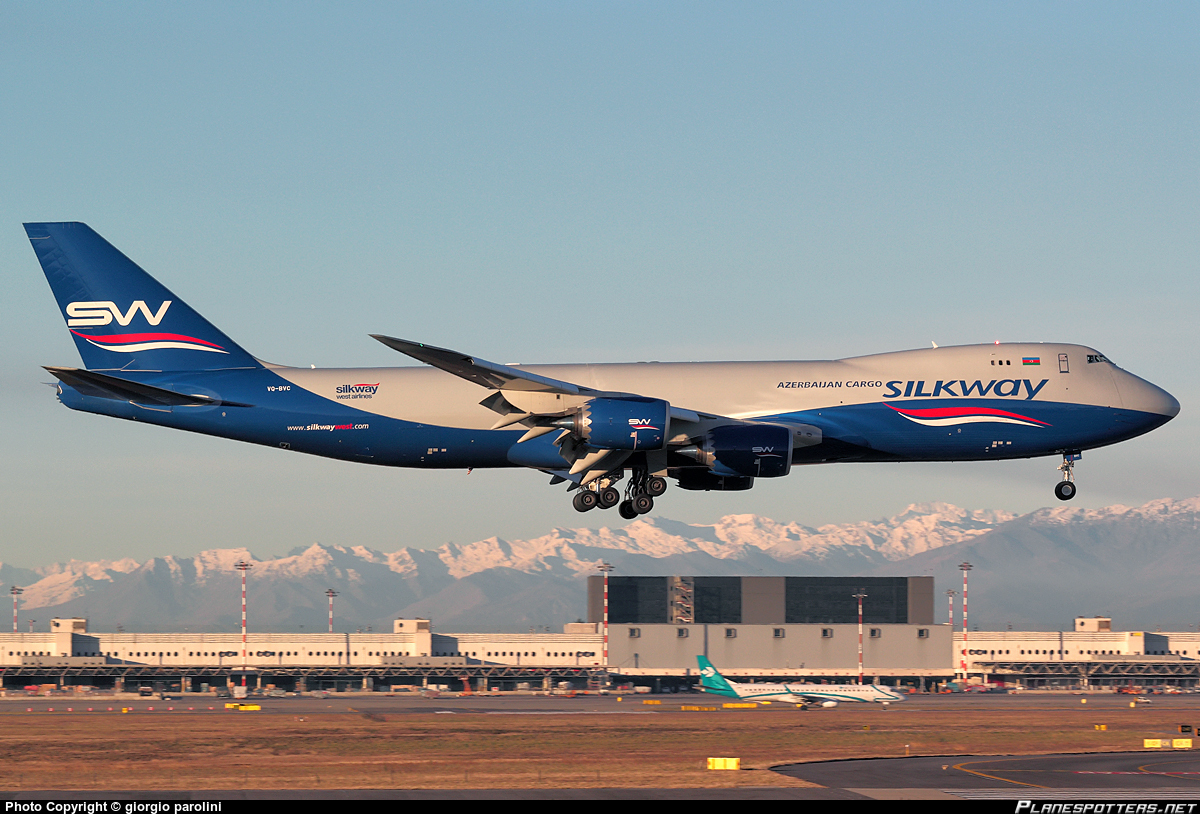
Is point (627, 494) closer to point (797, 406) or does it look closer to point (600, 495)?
point (600, 495)

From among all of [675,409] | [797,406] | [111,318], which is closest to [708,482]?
[675,409]

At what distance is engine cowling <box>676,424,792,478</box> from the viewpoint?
55.2 meters

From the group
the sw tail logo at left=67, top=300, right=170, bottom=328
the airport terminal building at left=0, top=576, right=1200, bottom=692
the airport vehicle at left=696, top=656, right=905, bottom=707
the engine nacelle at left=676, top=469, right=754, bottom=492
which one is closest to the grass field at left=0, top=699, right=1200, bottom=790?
the airport vehicle at left=696, top=656, right=905, bottom=707

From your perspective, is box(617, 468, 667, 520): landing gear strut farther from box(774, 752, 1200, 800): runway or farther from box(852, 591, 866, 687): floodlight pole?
box(852, 591, 866, 687): floodlight pole

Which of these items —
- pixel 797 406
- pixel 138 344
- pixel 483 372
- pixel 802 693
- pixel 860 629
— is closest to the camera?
pixel 483 372

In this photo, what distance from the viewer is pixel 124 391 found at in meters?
59.0

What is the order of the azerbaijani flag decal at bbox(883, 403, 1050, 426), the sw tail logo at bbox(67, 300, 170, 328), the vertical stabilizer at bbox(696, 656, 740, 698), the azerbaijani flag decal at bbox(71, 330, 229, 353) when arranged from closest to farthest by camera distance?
the azerbaijani flag decal at bbox(883, 403, 1050, 426)
the sw tail logo at bbox(67, 300, 170, 328)
the azerbaijani flag decal at bbox(71, 330, 229, 353)
the vertical stabilizer at bbox(696, 656, 740, 698)

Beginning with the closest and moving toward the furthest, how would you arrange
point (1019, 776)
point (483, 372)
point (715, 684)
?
1. point (483, 372)
2. point (1019, 776)
3. point (715, 684)

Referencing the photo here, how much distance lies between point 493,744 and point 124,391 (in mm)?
26803

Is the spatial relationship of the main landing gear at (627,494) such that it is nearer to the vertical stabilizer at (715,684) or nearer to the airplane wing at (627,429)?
the airplane wing at (627,429)

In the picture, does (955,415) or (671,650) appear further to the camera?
(671,650)

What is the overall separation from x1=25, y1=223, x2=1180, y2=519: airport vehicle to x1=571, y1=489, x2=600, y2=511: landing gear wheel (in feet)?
0.23

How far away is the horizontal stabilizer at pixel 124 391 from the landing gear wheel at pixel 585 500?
15.5m

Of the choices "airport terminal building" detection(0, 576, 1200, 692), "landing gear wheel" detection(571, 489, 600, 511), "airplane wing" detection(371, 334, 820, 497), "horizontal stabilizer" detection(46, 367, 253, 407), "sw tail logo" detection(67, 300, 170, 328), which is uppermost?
"sw tail logo" detection(67, 300, 170, 328)
